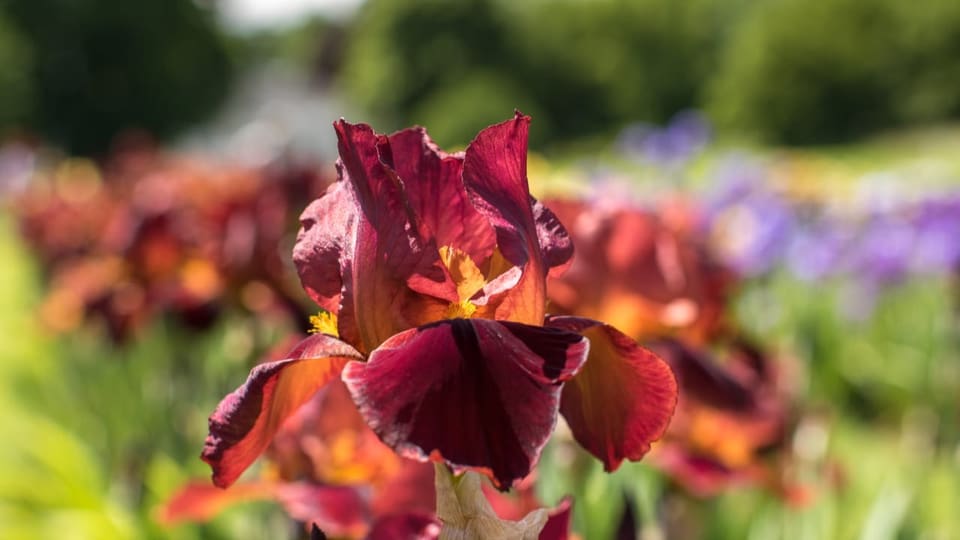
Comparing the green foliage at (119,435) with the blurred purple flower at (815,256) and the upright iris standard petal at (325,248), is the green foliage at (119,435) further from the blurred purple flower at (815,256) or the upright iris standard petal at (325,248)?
the blurred purple flower at (815,256)

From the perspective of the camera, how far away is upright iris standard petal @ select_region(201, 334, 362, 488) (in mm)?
646

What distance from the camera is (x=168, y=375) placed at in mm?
2725

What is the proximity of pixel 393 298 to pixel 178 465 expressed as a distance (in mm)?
1546

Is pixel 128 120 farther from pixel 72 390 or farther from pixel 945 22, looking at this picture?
pixel 72 390

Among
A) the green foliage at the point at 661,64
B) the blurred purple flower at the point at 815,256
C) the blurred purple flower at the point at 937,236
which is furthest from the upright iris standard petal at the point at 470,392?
the green foliage at the point at 661,64

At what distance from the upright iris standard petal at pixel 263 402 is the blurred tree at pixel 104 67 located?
28514mm

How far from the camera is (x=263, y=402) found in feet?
2.16

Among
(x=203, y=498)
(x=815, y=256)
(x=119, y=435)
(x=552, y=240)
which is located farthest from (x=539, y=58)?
(x=552, y=240)

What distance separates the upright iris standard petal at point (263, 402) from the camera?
2.12 ft

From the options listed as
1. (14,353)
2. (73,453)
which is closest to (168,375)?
(73,453)

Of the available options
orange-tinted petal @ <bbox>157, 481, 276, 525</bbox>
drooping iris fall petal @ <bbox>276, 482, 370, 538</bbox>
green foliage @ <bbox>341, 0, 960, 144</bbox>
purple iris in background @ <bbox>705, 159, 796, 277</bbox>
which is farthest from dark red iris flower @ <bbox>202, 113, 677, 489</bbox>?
green foliage @ <bbox>341, 0, 960, 144</bbox>

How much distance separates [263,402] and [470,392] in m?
0.16

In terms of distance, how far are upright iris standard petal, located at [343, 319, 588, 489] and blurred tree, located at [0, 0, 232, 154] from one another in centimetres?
2865

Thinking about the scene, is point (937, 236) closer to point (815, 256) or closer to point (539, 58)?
point (815, 256)
